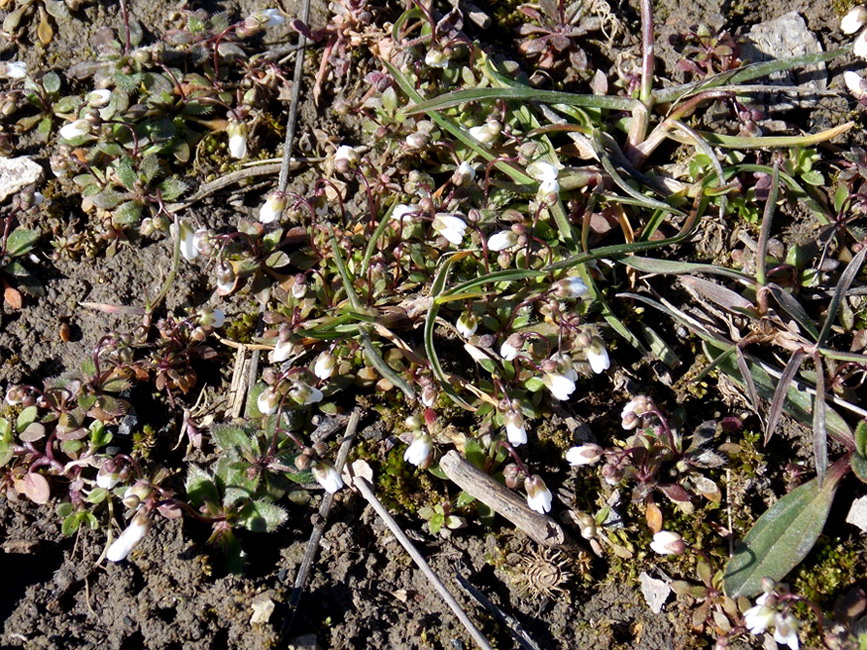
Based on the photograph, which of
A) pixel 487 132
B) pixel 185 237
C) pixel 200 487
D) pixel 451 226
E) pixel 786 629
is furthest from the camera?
pixel 487 132

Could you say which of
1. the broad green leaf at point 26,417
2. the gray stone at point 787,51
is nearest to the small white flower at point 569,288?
the gray stone at point 787,51

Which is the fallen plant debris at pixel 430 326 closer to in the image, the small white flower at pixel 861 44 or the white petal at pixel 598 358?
the white petal at pixel 598 358

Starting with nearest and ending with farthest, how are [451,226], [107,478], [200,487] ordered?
[107,478], [200,487], [451,226]

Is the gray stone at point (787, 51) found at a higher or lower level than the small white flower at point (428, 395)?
higher

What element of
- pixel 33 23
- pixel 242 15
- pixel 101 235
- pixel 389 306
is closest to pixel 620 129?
pixel 389 306

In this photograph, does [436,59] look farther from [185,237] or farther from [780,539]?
[780,539]

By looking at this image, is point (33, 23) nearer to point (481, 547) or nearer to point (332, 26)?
point (332, 26)

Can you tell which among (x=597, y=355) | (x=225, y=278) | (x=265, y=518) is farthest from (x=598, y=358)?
(x=225, y=278)
